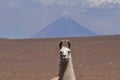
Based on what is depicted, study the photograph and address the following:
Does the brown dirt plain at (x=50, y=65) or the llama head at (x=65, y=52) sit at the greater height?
the llama head at (x=65, y=52)

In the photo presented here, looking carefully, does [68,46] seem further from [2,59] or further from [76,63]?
[2,59]

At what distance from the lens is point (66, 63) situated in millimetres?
9016

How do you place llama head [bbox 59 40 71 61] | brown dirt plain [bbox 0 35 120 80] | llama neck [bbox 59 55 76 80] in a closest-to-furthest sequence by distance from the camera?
1. llama head [bbox 59 40 71 61]
2. llama neck [bbox 59 55 76 80]
3. brown dirt plain [bbox 0 35 120 80]

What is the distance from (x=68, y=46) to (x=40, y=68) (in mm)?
22146

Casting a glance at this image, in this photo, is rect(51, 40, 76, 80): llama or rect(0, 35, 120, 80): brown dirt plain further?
rect(0, 35, 120, 80): brown dirt plain

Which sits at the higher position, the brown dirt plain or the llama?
the llama

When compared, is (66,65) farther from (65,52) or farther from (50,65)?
(50,65)

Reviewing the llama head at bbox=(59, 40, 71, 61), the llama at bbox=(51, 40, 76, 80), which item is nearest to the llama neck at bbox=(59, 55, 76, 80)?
the llama at bbox=(51, 40, 76, 80)

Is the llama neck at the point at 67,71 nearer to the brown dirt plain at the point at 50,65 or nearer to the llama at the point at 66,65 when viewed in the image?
the llama at the point at 66,65

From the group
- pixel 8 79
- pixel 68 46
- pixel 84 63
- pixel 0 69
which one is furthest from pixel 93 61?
pixel 68 46

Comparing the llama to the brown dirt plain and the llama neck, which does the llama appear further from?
the brown dirt plain

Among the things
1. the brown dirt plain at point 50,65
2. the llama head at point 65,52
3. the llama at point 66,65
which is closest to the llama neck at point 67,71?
the llama at point 66,65

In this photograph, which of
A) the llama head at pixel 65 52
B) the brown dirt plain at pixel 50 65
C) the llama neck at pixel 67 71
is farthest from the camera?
the brown dirt plain at pixel 50 65

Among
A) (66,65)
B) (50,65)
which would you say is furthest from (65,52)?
(50,65)
